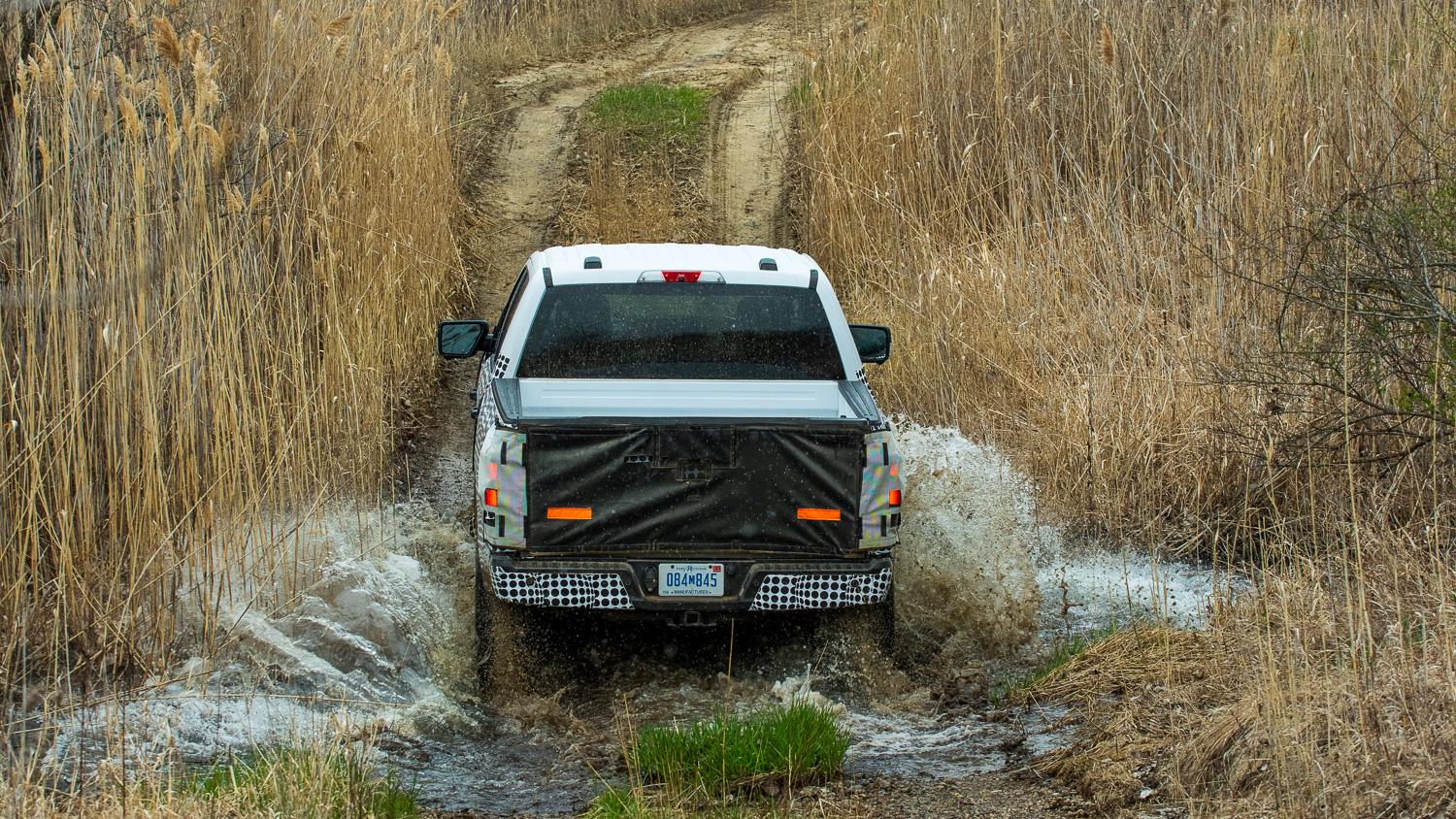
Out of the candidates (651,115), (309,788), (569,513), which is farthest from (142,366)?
(651,115)

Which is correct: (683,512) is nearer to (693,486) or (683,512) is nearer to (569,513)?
(693,486)

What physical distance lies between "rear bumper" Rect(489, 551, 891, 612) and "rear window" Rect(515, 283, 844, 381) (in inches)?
47.2

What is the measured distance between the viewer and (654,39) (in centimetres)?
2073

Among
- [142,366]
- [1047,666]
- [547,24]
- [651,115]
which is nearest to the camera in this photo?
[142,366]

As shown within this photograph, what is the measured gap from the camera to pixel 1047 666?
6.40 m

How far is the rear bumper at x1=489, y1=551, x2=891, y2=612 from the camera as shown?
579 centimetres

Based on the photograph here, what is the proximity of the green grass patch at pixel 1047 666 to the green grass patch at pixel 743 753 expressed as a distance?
3.96 ft

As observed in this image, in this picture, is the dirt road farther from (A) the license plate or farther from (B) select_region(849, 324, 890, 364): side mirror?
(B) select_region(849, 324, 890, 364): side mirror

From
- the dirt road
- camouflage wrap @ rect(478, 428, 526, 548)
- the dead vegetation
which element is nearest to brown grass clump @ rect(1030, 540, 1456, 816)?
the dead vegetation

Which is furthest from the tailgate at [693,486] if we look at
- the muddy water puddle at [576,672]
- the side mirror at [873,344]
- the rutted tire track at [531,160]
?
the rutted tire track at [531,160]

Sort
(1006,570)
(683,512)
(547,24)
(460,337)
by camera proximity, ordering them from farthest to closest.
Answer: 1. (547,24)
2. (1006,570)
3. (460,337)
4. (683,512)

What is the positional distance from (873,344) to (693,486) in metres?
1.89

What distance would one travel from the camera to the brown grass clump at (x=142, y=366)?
225 inches

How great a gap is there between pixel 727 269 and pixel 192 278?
226 centimetres
